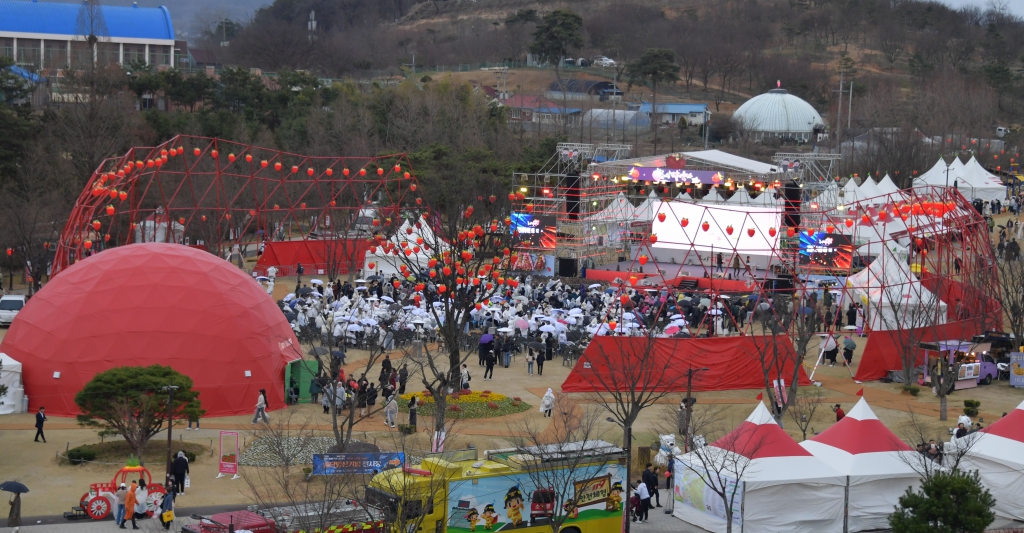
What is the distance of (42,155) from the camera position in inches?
2116

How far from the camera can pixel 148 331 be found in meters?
27.2

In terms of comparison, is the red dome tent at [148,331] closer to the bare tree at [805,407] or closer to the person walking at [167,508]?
the person walking at [167,508]

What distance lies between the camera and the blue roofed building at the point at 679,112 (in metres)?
95.8

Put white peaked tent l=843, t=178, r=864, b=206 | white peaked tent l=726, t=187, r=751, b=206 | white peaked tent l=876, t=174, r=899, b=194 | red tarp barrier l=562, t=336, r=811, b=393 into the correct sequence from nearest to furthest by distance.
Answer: red tarp barrier l=562, t=336, r=811, b=393
white peaked tent l=726, t=187, r=751, b=206
white peaked tent l=843, t=178, r=864, b=206
white peaked tent l=876, t=174, r=899, b=194

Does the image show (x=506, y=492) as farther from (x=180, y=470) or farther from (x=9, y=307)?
(x=9, y=307)

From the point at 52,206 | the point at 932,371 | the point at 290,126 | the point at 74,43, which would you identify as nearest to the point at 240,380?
the point at 932,371

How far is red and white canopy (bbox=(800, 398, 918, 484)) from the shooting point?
21.6 metres

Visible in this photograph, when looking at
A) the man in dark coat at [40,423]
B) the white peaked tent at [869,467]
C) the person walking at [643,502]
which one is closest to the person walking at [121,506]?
the man in dark coat at [40,423]

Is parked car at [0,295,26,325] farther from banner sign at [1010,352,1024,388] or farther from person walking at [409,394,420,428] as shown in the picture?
banner sign at [1010,352,1024,388]

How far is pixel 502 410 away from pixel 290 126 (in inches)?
1794

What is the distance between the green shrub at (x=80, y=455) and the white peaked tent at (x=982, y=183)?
53403 mm

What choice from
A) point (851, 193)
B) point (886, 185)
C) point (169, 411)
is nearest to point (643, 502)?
point (169, 411)

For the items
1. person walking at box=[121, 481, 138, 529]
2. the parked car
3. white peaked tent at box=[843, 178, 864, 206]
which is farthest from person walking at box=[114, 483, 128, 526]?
white peaked tent at box=[843, 178, 864, 206]

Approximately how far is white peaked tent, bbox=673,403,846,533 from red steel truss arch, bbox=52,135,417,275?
71.8 feet
